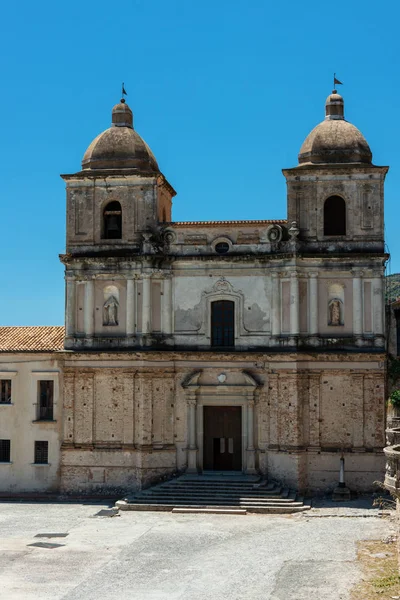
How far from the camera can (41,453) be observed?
41406 millimetres

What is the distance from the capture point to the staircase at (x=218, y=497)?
36.8 m

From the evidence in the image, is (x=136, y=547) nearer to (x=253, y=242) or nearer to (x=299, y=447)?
(x=299, y=447)

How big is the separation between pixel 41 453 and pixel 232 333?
10501 millimetres

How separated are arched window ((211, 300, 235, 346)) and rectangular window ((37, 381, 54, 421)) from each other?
26.2ft

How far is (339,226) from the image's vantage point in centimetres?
4106

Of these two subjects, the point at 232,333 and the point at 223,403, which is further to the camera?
the point at 232,333

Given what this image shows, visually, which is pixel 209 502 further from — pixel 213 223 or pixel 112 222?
pixel 112 222

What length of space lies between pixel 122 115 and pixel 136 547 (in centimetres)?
2196

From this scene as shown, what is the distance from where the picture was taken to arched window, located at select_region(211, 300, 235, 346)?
1614 inches

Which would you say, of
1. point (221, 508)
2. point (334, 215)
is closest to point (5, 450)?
point (221, 508)

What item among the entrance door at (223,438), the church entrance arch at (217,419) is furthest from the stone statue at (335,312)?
the entrance door at (223,438)

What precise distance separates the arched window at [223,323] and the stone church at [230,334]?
7 centimetres

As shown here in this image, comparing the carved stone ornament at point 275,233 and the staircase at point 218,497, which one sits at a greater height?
the carved stone ornament at point 275,233

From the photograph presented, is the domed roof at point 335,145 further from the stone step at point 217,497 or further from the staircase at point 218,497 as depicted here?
the stone step at point 217,497
